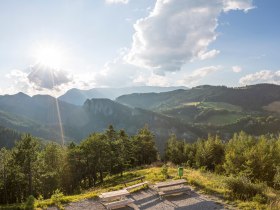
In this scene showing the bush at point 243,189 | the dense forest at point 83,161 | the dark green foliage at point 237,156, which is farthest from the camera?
the dense forest at point 83,161

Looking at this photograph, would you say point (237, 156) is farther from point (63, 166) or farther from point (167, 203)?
point (63, 166)

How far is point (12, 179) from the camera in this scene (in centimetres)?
6000

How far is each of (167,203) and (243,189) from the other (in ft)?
20.4

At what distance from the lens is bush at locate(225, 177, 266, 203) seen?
21.6 meters

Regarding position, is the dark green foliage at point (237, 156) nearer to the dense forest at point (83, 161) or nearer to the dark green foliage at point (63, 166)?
the dense forest at point (83, 161)

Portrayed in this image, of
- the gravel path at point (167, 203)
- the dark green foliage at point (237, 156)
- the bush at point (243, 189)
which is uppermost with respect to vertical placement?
the bush at point (243, 189)

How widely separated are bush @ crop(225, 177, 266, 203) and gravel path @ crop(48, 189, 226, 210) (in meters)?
2.12

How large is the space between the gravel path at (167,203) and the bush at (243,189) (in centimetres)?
212

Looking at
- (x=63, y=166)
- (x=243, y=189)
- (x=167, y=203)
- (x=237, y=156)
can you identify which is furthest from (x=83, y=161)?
(x=243, y=189)

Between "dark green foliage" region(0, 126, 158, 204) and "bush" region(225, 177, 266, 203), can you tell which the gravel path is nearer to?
"bush" region(225, 177, 266, 203)

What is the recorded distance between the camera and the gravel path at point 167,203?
68.0 ft

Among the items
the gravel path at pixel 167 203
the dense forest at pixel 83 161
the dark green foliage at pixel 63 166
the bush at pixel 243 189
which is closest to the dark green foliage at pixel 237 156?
the dense forest at pixel 83 161

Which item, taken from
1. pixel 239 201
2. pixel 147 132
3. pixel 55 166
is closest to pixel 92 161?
pixel 55 166

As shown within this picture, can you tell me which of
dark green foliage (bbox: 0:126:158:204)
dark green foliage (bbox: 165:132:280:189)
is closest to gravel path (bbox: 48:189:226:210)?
dark green foliage (bbox: 165:132:280:189)
